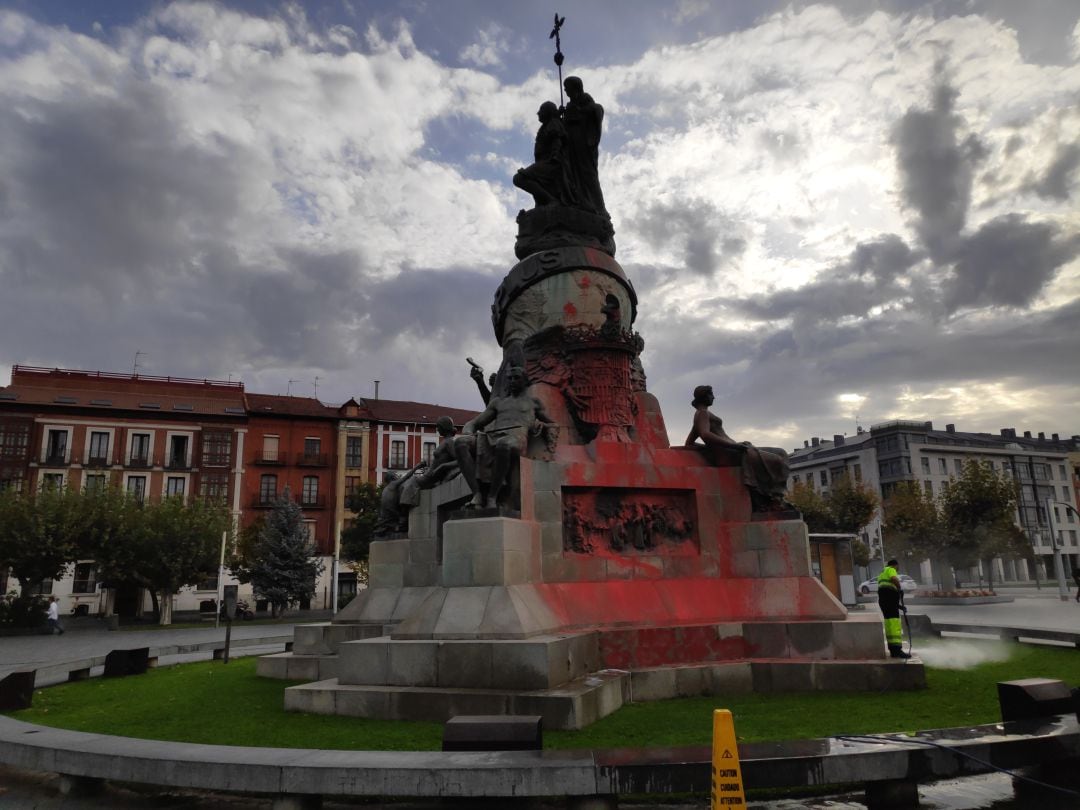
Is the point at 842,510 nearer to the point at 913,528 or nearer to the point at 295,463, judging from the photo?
the point at 913,528

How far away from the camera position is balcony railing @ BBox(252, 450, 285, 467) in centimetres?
5678

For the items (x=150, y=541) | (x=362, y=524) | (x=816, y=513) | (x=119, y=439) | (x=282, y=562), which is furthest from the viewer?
(x=119, y=439)

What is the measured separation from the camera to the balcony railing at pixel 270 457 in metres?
56.8

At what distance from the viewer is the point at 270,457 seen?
5762cm

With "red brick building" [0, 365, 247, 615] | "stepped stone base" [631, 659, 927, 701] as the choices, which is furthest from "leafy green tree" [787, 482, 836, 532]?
"stepped stone base" [631, 659, 927, 701]

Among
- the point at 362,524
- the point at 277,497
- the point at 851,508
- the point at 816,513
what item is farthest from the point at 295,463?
the point at 851,508

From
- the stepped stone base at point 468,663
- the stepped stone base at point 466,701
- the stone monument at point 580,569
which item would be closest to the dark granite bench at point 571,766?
the stepped stone base at point 466,701

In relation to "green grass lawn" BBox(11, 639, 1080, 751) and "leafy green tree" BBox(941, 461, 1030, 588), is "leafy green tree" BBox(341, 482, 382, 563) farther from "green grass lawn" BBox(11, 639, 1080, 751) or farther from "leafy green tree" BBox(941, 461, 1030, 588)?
"green grass lawn" BBox(11, 639, 1080, 751)

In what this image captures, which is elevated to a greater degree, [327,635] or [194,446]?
[194,446]

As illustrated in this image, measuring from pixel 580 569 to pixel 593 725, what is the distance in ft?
11.2

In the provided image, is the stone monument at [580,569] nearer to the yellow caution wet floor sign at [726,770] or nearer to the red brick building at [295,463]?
the yellow caution wet floor sign at [726,770]

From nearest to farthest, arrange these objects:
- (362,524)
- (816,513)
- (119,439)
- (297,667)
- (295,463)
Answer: (297,667)
(362,524)
(816,513)
(119,439)
(295,463)

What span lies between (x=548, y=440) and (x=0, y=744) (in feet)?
24.6

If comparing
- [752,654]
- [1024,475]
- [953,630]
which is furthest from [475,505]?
[1024,475]
